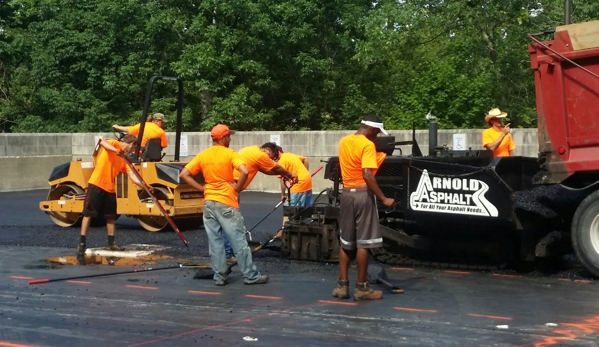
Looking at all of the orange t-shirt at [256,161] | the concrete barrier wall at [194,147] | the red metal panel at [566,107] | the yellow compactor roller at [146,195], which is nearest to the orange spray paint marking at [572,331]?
the red metal panel at [566,107]

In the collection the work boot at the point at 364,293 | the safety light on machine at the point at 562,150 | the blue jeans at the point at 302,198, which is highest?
the safety light on machine at the point at 562,150

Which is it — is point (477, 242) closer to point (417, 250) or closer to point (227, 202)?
point (417, 250)

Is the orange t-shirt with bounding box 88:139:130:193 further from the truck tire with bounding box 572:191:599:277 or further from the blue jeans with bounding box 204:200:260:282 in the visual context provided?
the truck tire with bounding box 572:191:599:277

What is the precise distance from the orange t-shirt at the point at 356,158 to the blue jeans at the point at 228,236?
1484 millimetres

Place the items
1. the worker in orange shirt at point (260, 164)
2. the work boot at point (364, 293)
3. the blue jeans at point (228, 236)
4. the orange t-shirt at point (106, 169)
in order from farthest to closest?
1. the orange t-shirt at point (106, 169)
2. the worker in orange shirt at point (260, 164)
3. the blue jeans at point (228, 236)
4. the work boot at point (364, 293)

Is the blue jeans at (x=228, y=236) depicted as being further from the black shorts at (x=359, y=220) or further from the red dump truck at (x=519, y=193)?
Answer: the red dump truck at (x=519, y=193)

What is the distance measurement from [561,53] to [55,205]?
9119 millimetres

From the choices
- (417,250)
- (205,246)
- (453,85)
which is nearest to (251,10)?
(453,85)

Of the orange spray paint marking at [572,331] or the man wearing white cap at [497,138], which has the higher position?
the man wearing white cap at [497,138]

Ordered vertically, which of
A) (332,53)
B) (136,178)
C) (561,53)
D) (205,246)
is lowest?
(205,246)

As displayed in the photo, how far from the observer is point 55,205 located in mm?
15883

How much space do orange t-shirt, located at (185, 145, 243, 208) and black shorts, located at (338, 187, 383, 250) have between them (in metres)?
1.45

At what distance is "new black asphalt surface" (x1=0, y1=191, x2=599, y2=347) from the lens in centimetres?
728

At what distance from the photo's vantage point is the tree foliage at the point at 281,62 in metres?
27.8
